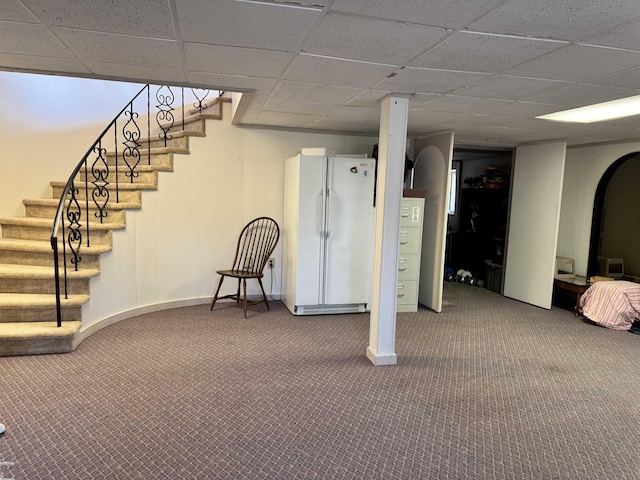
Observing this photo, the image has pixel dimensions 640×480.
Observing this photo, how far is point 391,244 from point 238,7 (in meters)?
1.96

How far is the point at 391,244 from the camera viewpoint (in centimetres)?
312

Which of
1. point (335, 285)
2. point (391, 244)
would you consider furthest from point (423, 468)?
point (335, 285)

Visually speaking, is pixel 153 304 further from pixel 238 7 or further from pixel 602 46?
pixel 602 46

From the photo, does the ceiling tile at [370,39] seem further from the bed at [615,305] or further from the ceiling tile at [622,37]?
the bed at [615,305]

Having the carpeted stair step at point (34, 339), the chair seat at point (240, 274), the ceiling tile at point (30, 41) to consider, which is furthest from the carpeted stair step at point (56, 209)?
the ceiling tile at point (30, 41)

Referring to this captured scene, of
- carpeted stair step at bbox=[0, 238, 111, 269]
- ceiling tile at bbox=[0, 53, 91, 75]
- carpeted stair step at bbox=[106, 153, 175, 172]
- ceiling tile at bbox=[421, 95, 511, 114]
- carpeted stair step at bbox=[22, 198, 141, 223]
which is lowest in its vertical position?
carpeted stair step at bbox=[0, 238, 111, 269]

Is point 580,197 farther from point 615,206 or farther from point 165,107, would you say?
point 165,107

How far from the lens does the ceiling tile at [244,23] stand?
1.65 meters

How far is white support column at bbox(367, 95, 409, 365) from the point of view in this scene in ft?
9.86

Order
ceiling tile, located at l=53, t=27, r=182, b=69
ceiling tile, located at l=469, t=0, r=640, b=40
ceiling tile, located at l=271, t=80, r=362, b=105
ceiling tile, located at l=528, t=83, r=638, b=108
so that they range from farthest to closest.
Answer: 1. ceiling tile, located at l=271, t=80, r=362, b=105
2. ceiling tile, located at l=528, t=83, r=638, b=108
3. ceiling tile, located at l=53, t=27, r=182, b=69
4. ceiling tile, located at l=469, t=0, r=640, b=40

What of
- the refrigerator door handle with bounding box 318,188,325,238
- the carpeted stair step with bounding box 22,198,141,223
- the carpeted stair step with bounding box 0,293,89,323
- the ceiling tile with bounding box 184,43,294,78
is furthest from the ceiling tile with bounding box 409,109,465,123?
the carpeted stair step with bounding box 0,293,89,323

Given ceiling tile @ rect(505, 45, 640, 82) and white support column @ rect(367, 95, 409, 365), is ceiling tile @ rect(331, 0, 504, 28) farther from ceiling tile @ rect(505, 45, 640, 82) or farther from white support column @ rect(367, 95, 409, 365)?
white support column @ rect(367, 95, 409, 365)

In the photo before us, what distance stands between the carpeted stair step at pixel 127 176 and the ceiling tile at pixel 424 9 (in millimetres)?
3285

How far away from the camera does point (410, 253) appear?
4.60 m
